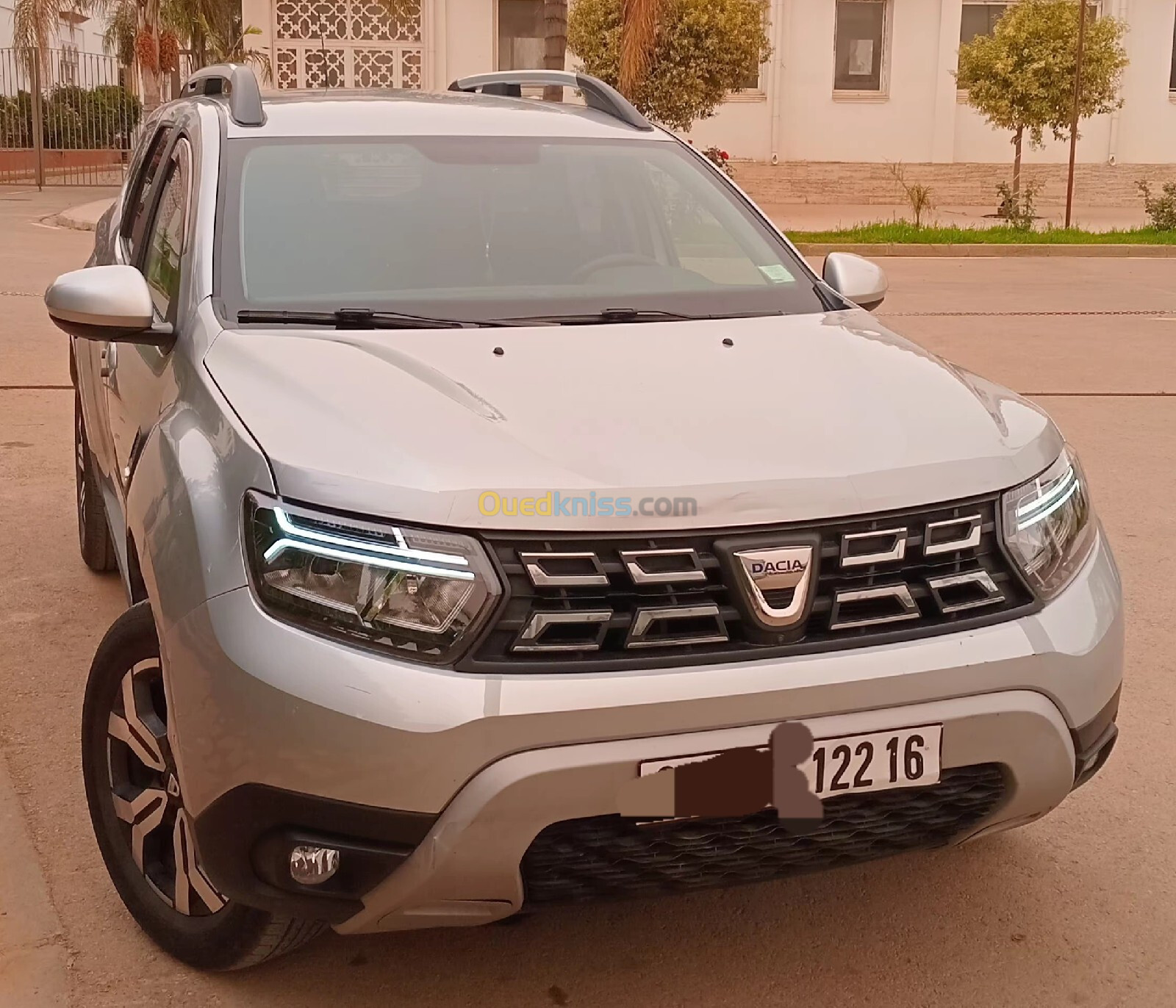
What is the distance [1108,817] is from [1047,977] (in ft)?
2.37

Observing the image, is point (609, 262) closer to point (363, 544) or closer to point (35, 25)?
point (363, 544)

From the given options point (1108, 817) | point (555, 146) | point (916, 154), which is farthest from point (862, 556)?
point (916, 154)

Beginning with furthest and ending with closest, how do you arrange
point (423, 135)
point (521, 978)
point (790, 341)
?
point (423, 135), point (790, 341), point (521, 978)

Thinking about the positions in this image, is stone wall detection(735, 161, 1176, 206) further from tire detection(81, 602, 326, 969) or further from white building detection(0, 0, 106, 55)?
tire detection(81, 602, 326, 969)

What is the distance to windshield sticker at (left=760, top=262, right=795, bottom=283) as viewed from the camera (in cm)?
360

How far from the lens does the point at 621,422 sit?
8.35 feet

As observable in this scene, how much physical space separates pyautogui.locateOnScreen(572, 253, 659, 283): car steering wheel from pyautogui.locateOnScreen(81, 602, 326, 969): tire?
135 centimetres

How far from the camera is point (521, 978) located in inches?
107

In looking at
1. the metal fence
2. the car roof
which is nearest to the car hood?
the car roof

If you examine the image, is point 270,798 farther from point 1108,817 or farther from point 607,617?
point 1108,817

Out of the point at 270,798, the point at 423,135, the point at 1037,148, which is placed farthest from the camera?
the point at 1037,148

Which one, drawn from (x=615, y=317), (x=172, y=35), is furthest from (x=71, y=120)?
(x=615, y=317)

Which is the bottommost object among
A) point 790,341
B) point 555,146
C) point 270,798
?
point 270,798

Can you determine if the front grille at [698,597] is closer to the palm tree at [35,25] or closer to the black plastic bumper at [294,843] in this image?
the black plastic bumper at [294,843]
